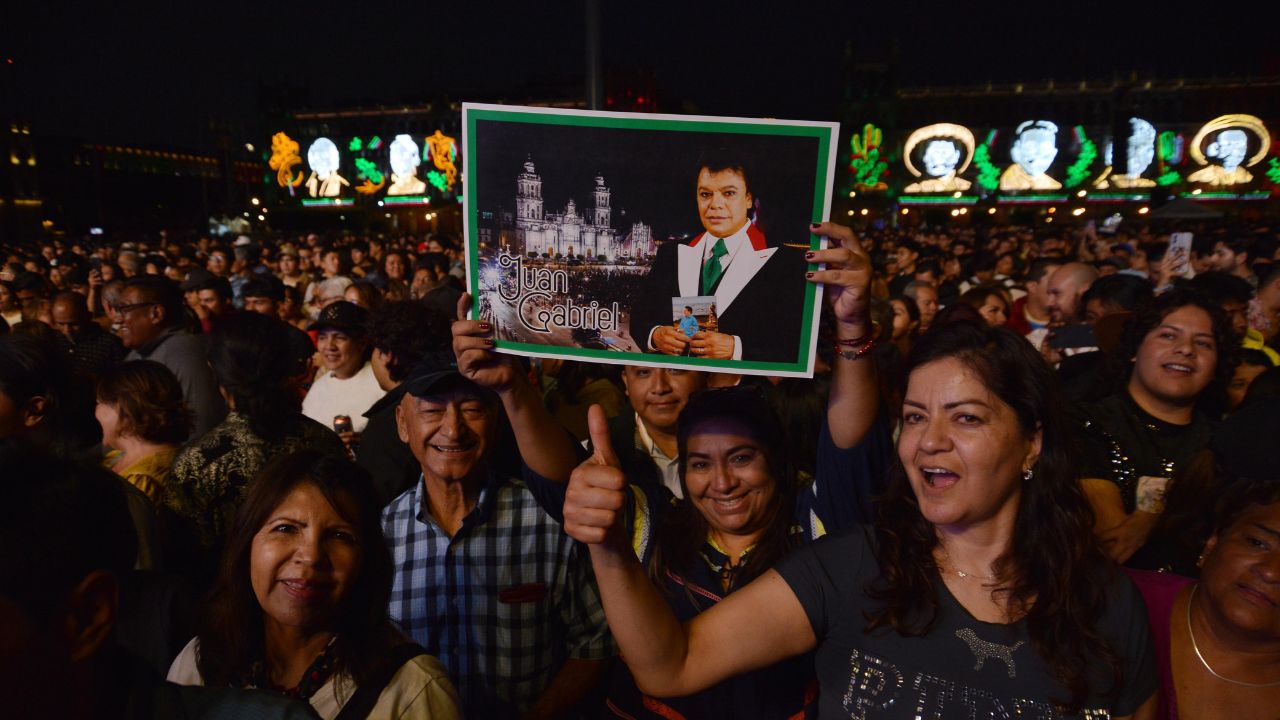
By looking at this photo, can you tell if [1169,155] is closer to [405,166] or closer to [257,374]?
[405,166]

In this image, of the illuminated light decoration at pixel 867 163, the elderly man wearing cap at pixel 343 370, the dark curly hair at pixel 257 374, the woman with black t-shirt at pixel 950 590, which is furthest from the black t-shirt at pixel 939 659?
the illuminated light decoration at pixel 867 163

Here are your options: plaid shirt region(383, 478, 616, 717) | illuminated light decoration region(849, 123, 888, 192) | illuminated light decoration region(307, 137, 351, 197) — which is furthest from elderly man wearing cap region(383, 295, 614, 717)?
illuminated light decoration region(849, 123, 888, 192)

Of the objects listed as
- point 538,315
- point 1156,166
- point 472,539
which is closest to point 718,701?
point 472,539

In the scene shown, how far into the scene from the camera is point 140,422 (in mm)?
3369

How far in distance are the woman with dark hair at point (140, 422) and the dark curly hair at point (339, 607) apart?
141 centimetres

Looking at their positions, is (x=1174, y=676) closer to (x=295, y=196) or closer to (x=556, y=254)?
Answer: (x=556, y=254)

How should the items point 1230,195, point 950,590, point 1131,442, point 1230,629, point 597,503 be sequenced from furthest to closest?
1. point 1230,195
2. point 1131,442
3. point 1230,629
4. point 950,590
5. point 597,503

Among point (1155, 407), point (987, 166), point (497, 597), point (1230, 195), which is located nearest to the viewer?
point (497, 597)

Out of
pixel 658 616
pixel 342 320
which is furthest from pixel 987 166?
pixel 658 616

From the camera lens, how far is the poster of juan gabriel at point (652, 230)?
1.99m

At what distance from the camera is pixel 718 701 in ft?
7.49

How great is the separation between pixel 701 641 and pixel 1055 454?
1.01 meters

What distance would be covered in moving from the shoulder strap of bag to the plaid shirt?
715 mm

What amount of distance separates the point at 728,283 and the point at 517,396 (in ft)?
2.77
